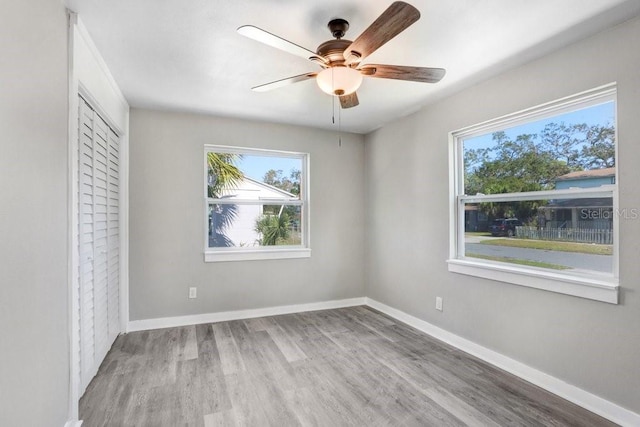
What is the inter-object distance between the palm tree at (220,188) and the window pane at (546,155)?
2.58m

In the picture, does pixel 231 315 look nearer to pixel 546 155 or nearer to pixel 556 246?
pixel 556 246

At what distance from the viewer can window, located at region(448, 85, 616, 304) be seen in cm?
205

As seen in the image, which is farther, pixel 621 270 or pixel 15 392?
pixel 621 270

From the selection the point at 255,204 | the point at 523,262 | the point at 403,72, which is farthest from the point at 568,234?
the point at 255,204

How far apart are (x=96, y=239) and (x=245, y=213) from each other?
5.55 ft

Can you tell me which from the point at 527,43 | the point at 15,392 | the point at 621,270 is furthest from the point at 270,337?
the point at 527,43

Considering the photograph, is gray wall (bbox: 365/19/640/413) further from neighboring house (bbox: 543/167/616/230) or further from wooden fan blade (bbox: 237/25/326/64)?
wooden fan blade (bbox: 237/25/326/64)

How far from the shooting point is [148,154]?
342 centimetres

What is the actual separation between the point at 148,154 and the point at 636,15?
157 inches

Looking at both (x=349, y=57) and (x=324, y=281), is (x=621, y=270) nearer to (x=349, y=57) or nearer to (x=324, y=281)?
(x=349, y=57)

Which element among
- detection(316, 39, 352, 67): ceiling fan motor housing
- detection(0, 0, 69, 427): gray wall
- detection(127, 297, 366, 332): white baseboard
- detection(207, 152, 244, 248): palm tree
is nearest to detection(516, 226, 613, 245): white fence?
detection(316, 39, 352, 67): ceiling fan motor housing

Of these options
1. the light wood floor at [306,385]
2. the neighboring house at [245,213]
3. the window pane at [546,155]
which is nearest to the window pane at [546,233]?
the window pane at [546,155]

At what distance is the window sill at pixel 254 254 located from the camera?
3662 millimetres

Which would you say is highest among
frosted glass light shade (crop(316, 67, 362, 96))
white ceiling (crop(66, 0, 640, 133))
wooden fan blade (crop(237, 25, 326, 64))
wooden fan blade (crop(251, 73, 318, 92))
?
white ceiling (crop(66, 0, 640, 133))
